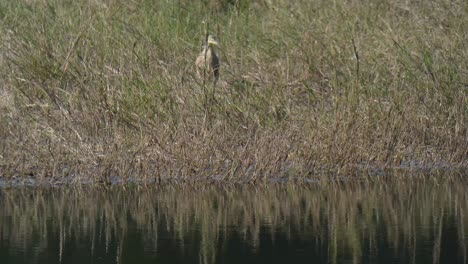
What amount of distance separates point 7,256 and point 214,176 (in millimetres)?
2542

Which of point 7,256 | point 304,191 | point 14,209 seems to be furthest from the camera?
point 304,191

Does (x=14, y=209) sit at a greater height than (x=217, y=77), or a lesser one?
lesser

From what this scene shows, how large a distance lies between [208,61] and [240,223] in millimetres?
3823

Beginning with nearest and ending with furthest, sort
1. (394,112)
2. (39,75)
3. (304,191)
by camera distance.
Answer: (304,191), (394,112), (39,75)

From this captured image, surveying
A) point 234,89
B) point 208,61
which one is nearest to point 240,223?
point 234,89

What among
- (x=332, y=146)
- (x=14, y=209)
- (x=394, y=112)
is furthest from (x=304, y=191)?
(x=14, y=209)

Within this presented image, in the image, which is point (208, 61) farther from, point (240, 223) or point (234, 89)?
point (240, 223)

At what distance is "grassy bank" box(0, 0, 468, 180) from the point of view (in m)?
9.65

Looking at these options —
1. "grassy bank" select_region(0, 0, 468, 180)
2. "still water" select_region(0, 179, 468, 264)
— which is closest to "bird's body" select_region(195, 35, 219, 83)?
"grassy bank" select_region(0, 0, 468, 180)

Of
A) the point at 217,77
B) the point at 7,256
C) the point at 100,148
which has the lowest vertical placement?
the point at 7,256

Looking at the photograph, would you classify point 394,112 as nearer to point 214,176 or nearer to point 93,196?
point 214,176

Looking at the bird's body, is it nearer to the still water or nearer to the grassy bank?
the grassy bank

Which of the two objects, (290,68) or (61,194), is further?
(290,68)

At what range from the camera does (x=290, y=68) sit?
11961mm
